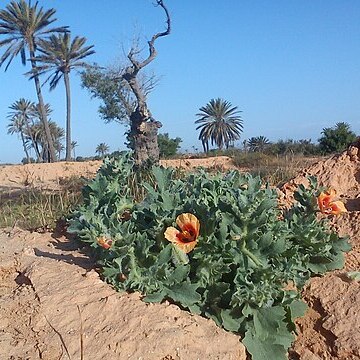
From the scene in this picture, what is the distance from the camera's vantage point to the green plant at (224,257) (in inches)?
95.0

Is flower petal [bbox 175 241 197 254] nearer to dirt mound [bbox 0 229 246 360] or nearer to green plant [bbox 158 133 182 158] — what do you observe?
dirt mound [bbox 0 229 246 360]

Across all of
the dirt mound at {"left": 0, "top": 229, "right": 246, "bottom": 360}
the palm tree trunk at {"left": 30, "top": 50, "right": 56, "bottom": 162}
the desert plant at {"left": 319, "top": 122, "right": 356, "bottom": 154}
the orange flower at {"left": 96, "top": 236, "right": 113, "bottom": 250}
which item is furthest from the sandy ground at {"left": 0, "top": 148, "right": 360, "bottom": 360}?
the palm tree trunk at {"left": 30, "top": 50, "right": 56, "bottom": 162}

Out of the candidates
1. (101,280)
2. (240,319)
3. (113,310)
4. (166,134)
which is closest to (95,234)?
(101,280)

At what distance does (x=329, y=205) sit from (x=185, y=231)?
0.84 metres

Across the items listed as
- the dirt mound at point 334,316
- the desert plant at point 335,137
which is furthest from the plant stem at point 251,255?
the desert plant at point 335,137

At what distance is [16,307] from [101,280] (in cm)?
42

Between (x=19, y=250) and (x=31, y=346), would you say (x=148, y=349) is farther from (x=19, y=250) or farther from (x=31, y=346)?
(x=19, y=250)

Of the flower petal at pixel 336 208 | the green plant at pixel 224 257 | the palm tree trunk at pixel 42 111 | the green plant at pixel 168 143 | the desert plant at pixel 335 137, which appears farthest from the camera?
Result: the green plant at pixel 168 143

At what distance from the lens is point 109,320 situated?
2320 mm

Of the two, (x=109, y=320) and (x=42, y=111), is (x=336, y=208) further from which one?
(x=42, y=111)

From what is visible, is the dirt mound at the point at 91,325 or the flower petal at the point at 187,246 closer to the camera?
the dirt mound at the point at 91,325

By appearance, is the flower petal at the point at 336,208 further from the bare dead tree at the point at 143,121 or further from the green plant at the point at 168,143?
the green plant at the point at 168,143

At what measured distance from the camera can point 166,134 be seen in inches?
1467

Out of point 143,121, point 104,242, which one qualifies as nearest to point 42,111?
point 143,121
